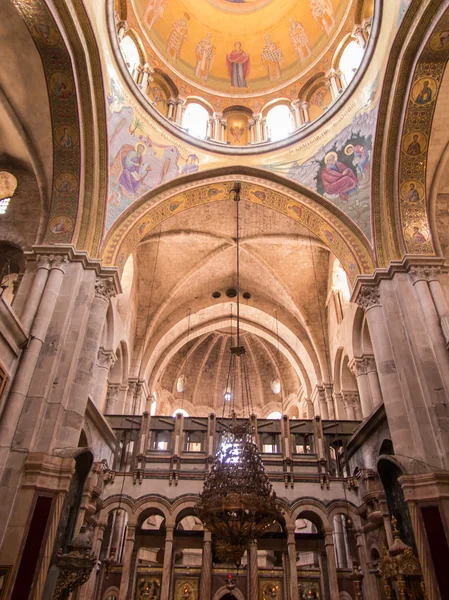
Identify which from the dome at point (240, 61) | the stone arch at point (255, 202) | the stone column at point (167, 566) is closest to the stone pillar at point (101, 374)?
the stone arch at point (255, 202)

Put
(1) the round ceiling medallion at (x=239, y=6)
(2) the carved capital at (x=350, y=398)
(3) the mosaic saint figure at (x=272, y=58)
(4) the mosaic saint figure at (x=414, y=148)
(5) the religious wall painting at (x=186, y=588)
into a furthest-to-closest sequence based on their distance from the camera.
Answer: (2) the carved capital at (x=350, y=398) < (3) the mosaic saint figure at (x=272, y=58) < (1) the round ceiling medallion at (x=239, y=6) < (5) the religious wall painting at (x=186, y=588) < (4) the mosaic saint figure at (x=414, y=148)

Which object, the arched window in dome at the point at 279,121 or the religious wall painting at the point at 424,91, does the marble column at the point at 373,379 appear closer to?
the religious wall painting at the point at 424,91

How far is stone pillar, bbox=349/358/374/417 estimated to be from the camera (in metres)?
13.0

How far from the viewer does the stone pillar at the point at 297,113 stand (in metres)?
Result: 15.0

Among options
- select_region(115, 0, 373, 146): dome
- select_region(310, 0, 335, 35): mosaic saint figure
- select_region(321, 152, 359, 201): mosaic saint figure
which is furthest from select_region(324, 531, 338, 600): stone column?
select_region(310, 0, 335, 35): mosaic saint figure

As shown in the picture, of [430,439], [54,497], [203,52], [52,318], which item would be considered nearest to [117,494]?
[54,497]

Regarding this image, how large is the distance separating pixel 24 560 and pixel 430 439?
7.25 m

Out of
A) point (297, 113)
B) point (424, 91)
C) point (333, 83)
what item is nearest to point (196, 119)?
point (297, 113)

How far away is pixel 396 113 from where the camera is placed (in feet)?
35.8

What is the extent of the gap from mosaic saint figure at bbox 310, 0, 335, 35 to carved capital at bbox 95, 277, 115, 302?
35.5ft

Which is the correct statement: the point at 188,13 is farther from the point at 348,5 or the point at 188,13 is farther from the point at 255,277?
the point at 255,277

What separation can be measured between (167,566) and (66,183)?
30.7 feet

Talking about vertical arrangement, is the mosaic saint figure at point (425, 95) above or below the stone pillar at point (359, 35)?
below

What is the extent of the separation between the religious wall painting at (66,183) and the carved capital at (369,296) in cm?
738
